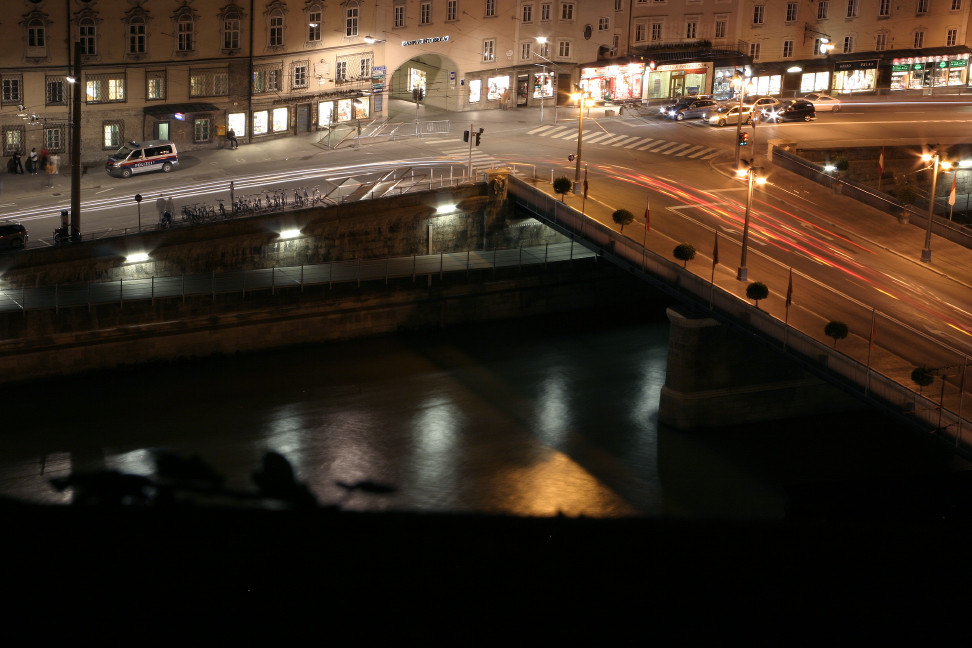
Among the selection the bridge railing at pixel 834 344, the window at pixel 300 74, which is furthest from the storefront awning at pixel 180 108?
the bridge railing at pixel 834 344

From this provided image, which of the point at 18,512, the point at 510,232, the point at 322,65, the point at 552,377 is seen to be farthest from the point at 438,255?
the point at 18,512

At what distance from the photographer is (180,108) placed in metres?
66.5

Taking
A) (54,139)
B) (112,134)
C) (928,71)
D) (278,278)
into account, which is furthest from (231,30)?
(928,71)

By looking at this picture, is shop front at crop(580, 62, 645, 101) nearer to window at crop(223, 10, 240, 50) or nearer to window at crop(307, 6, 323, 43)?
window at crop(307, 6, 323, 43)

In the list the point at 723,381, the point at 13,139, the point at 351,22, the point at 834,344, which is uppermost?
the point at 351,22

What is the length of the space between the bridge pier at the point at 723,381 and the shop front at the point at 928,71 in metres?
49.4

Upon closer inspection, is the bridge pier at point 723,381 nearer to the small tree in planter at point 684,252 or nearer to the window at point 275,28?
the small tree in planter at point 684,252

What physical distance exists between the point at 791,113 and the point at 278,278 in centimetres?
3843

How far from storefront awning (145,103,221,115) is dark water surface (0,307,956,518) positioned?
777 inches

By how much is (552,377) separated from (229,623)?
21.3 meters

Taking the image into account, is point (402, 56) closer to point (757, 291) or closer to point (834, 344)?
point (757, 291)

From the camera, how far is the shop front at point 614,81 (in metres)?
79.8

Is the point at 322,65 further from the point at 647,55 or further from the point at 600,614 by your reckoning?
the point at 600,614

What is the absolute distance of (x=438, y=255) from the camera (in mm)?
59469
